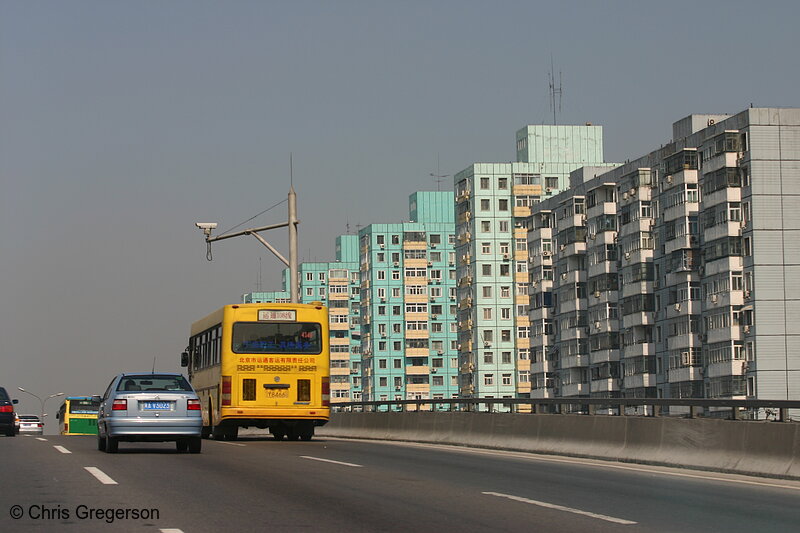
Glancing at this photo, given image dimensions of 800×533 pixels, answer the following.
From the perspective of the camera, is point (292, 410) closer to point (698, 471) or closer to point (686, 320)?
point (698, 471)

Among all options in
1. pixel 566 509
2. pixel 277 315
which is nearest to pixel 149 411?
pixel 277 315

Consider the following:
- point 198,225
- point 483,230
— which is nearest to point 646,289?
point 483,230

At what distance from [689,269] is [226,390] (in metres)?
64.3

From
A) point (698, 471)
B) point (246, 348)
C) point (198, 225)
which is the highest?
point (198, 225)

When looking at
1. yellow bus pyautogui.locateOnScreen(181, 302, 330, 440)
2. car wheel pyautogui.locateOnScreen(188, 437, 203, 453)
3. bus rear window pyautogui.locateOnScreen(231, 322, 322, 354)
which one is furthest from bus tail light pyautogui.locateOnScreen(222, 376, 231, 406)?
car wheel pyautogui.locateOnScreen(188, 437, 203, 453)

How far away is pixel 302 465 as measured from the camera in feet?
67.6

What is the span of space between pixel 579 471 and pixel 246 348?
13144 millimetres

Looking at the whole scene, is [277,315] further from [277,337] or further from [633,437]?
[633,437]

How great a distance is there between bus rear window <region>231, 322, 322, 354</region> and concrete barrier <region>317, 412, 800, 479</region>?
330 cm

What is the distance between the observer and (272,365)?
31.6 m

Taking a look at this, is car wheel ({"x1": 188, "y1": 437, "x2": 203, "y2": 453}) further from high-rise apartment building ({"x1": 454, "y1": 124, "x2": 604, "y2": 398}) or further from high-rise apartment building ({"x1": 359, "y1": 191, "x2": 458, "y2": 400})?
high-rise apartment building ({"x1": 359, "y1": 191, "x2": 458, "y2": 400})

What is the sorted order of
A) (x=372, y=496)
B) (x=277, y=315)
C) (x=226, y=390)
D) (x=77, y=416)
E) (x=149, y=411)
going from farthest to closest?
1. (x=77, y=416)
2. (x=277, y=315)
3. (x=226, y=390)
4. (x=149, y=411)
5. (x=372, y=496)

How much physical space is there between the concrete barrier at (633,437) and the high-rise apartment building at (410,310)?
126520 millimetres

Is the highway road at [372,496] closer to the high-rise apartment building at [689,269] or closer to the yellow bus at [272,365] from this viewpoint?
the yellow bus at [272,365]
